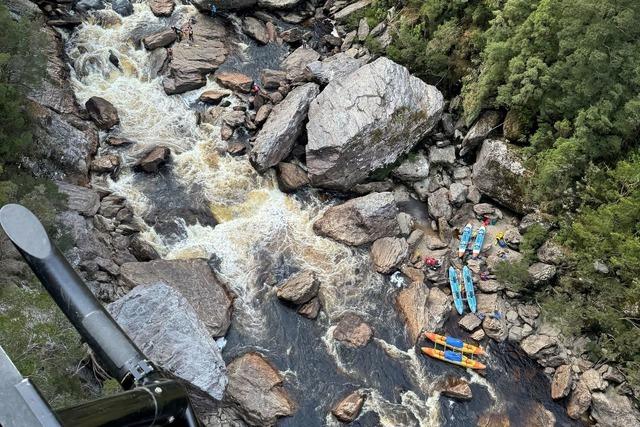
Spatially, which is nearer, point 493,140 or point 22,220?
point 22,220

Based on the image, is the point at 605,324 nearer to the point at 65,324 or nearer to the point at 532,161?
the point at 532,161

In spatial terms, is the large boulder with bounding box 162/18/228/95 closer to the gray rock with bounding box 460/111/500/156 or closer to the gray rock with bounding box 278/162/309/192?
the gray rock with bounding box 278/162/309/192

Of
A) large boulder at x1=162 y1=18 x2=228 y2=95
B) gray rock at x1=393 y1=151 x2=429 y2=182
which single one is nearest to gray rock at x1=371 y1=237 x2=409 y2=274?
gray rock at x1=393 y1=151 x2=429 y2=182

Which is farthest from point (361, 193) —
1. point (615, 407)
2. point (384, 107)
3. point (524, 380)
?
point (615, 407)

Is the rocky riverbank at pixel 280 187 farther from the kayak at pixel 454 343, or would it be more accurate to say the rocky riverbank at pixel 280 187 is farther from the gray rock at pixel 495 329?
the kayak at pixel 454 343

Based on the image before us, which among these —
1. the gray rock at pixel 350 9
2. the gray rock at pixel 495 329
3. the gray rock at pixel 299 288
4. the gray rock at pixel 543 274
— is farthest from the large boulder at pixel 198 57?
the gray rock at pixel 543 274

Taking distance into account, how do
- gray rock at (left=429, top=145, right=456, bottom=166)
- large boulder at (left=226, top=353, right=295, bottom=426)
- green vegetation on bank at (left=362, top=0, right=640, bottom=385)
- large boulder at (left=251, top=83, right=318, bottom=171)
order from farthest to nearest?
gray rock at (left=429, top=145, right=456, bottom=166)
large boulder at (left=251, top=83, right=318, bottom=171)
green vegetation on bank at (left=362, top=0, right=640, bottom=385)
large boulder at (left=226, top=353, right=295, bottom=426)
